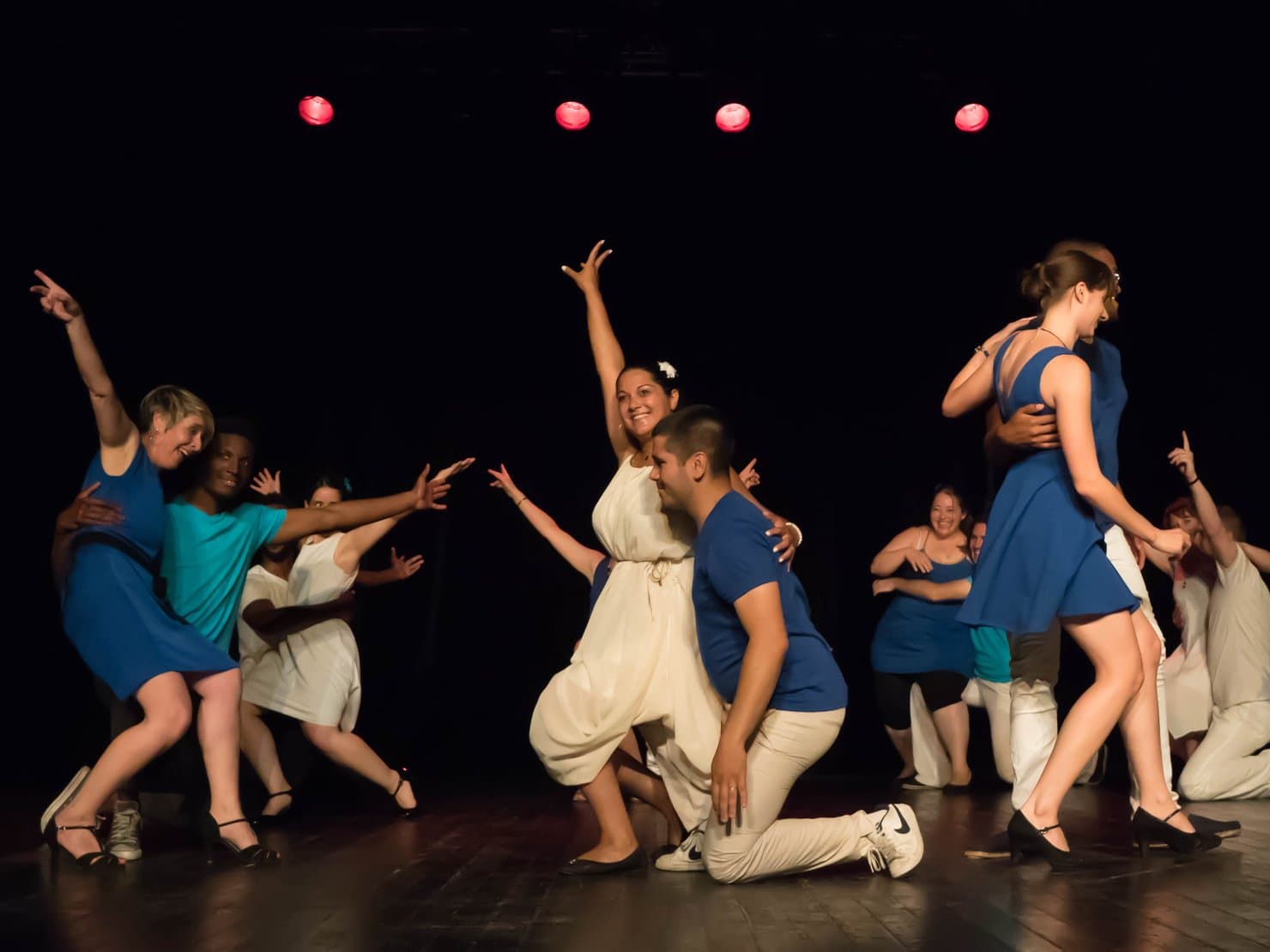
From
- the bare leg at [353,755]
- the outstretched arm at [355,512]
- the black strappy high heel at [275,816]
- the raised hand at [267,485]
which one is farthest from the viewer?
the raised hand at [267,485]

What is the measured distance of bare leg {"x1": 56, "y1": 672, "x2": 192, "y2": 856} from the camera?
359 cm

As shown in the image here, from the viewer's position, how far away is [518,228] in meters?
7.85

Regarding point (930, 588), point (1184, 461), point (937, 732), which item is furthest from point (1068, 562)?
point (937, 732)

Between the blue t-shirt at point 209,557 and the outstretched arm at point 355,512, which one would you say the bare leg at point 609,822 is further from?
the blue t-shirt at point 209,557

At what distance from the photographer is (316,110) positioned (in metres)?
6.50

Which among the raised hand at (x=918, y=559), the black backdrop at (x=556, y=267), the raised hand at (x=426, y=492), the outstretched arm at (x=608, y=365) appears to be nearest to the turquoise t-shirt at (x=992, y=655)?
the raised hand at (x=918, y=559)

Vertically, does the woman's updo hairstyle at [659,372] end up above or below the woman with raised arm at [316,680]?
above

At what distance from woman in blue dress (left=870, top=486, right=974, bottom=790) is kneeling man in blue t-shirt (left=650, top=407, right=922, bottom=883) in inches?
116

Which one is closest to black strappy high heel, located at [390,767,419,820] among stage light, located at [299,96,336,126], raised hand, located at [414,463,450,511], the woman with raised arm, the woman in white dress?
the woman with raised arm

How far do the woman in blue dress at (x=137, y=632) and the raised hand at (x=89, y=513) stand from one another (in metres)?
0.02

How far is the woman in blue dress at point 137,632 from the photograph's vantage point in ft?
11.8

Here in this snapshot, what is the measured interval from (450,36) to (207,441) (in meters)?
3.15

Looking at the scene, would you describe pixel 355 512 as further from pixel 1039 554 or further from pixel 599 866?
pixel 1039 554

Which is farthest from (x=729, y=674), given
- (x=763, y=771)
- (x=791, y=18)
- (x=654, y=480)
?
(x=791, y=18)
